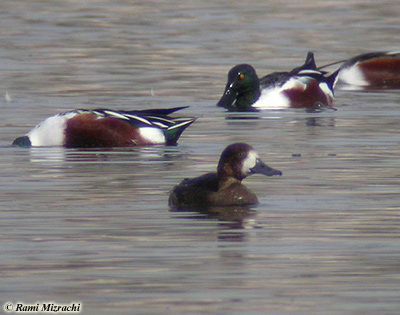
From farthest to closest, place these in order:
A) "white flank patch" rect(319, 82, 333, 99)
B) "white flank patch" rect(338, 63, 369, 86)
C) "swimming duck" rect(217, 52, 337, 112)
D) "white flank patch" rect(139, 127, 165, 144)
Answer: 1. "white flank patch" rect(338, 63, 369, 86)
2. "white flank patch" rect(319, 82, 333, 99)
3. "swimming duck" rect(217, 52, 337, 112)
4. "white flank patch" rect(139, 127, 165, 144)

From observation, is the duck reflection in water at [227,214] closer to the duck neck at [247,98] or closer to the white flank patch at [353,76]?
the duck neck at [247,98]

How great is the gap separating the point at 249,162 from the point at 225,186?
0.84 ft

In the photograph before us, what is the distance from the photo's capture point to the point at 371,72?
61.6 feet

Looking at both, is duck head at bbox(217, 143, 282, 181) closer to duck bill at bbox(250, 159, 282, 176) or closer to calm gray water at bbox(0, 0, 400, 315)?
duck bill at bbox(250, 159, 282, 176)

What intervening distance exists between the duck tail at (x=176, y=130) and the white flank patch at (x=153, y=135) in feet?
0.17

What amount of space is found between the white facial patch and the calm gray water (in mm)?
252

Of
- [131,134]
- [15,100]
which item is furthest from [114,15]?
[131,134]

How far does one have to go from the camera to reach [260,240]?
7.41 meters

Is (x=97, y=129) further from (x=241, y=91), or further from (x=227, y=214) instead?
(x=241, y=91)

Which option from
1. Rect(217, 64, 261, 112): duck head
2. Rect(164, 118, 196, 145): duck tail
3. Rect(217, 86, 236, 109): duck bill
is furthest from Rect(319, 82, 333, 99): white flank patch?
Rect(164, 118, 196, 145): duck tail

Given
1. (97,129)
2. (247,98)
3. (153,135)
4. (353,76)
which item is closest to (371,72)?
(353,76)

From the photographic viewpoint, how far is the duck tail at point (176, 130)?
12070 mm

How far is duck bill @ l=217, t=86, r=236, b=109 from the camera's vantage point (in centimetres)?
1562

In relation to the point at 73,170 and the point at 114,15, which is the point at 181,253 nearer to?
the point at 73,170
